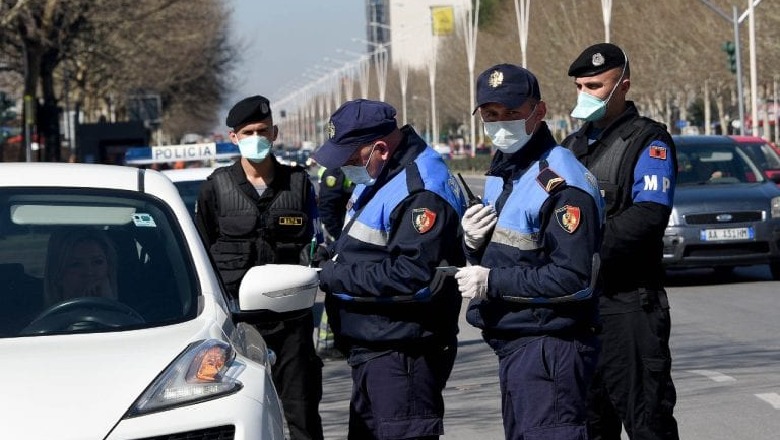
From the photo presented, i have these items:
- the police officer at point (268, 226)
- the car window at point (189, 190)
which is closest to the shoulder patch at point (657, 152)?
the police officer at point (268, 226)

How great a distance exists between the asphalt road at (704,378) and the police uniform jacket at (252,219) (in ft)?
5.97

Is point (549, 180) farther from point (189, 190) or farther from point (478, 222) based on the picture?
point (189, 190)

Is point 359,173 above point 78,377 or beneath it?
above

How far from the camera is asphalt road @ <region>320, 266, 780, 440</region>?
901 centimetres

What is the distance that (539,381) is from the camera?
5184 mm

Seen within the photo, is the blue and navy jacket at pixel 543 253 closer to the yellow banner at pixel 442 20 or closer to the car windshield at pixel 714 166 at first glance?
the car windshield at pixel 714 166

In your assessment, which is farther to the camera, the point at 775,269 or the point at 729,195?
the point at 775,269

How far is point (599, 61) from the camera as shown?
6.35 meters

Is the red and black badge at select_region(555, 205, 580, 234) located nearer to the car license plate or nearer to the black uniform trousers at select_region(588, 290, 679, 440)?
the black uniform trousers at select_region(588, 290, 679, 440)

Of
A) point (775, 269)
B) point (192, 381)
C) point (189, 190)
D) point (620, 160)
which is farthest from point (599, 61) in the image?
point (775, 269)

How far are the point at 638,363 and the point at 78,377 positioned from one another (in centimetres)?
250

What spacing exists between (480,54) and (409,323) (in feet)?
328

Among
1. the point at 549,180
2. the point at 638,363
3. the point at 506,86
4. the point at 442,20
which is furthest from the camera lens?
the point at 442,20

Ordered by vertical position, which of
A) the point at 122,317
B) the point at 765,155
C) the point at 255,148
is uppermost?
the point at 765,155
